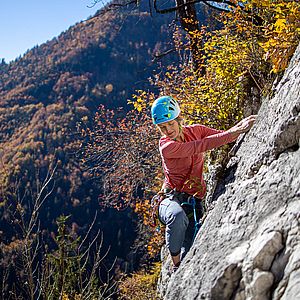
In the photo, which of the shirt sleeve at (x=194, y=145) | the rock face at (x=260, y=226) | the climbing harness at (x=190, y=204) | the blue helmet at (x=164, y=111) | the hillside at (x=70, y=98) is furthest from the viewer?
the hillside at (x=70, y=98)

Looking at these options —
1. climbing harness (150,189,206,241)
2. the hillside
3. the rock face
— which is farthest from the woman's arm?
the hillside

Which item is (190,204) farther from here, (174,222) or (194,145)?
(194,145)

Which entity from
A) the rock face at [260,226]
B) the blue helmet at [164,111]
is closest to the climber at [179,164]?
the blue helmet at [164,111]

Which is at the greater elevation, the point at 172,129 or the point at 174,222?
the point at 172,129

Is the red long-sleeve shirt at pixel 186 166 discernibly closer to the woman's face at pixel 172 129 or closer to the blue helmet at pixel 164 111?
the woman's face at pixel 172 129

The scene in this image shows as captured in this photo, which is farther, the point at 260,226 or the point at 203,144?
the point at 203,144

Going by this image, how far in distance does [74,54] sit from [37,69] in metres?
12.3

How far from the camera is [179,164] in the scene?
402cm

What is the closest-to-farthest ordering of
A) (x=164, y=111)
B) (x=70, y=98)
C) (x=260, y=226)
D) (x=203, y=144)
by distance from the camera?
1. (x=260, y=226)
2. (x=203, y=144)
3. (x=164, y=111)
4. (x=70, y=98)

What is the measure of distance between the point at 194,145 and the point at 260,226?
1.32m

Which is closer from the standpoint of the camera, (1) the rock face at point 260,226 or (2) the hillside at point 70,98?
(1) the rock face at point 260,226

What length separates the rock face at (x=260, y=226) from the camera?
7.43ft

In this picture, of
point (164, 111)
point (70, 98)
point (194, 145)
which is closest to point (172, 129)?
point (164, 111)

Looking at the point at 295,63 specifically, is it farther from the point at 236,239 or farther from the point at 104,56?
the point at 104,56
